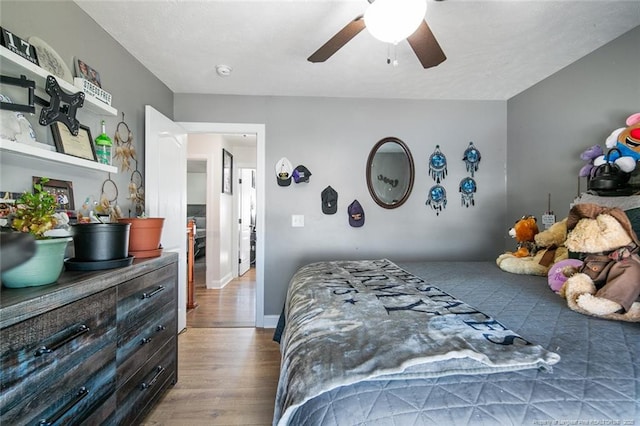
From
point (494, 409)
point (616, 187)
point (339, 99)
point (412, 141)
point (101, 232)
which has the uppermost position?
point (339, 99)

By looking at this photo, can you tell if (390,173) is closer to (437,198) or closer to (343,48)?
(437,198)

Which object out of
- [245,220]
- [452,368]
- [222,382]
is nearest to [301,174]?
[222,382]

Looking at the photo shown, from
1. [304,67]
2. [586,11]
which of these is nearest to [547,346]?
[586,11]

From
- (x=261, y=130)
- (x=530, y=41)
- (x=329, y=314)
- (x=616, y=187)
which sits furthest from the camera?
(x=261, y=130)

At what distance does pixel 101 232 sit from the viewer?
4.16 feet

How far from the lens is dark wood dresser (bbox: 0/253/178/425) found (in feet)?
2.72

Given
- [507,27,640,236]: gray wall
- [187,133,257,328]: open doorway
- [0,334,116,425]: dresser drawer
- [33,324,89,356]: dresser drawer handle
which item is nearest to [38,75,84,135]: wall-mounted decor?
[33,324,89,356]: dresser drawer handle

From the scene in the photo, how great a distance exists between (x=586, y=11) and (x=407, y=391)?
91.2 inches

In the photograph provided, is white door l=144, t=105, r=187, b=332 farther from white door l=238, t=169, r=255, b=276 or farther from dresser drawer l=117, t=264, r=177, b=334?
white door l=238, t=169, r=255, b=276

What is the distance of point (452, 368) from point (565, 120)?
8.42 ft

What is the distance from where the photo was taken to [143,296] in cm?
145

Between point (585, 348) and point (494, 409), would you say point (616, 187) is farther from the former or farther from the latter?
point (494, 409)

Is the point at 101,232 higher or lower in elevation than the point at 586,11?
lower

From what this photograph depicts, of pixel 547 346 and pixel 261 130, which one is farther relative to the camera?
pixel 261 130
